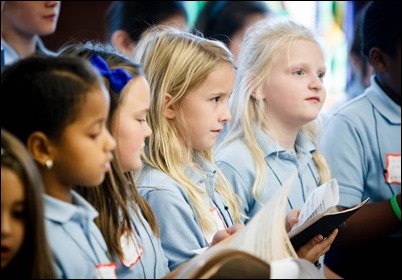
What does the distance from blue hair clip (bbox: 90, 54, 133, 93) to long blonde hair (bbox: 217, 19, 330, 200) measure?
1.00 m

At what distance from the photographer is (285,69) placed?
3.23 m

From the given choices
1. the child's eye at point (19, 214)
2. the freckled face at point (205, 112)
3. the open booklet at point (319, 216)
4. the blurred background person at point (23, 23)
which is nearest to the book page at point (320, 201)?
the open booklet at point (319, 216)

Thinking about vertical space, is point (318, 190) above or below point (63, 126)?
below

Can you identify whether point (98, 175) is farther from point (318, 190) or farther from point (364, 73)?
point (364, 73)

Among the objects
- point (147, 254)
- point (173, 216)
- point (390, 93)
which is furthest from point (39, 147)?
point (390, 93)

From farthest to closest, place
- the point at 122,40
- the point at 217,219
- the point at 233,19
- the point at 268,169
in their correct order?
the point at 233,19 < the point at 122,40 < the point at 268,169 < the point at 217,219

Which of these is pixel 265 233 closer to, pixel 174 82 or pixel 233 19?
pixel 174 82

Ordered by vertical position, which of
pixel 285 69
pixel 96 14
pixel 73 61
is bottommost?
pixel 96 14

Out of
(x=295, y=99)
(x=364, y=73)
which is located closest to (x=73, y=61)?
(x=295, y=99)

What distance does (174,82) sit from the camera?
107 inches

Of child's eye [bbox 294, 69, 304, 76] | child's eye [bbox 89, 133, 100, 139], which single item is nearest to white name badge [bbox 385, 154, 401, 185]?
child's eye [bbox 294, 69, 304, 76]

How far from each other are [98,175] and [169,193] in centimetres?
70

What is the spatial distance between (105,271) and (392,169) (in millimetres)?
1791

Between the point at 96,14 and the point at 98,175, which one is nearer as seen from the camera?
the point at 98,175
